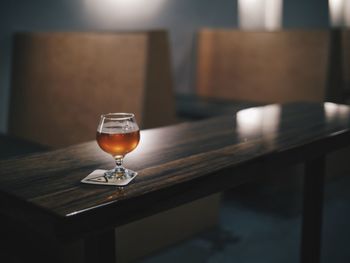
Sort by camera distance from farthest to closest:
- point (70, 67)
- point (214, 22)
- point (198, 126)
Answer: point (214, 22) < point (70, 67) < point (198, 126)

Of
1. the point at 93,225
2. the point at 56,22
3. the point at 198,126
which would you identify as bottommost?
the point at 93,225

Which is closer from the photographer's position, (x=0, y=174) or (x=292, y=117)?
(x=0, y=174)

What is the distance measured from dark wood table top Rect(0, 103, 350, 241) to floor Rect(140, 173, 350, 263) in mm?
664

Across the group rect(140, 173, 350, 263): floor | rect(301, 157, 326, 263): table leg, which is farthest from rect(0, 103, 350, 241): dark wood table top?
rect(140, 173, 350, 263): floor

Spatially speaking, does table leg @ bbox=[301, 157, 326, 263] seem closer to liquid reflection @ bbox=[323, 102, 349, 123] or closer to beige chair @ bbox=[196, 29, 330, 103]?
liquid reflection @ bbox=[323, 102, 349, 123]

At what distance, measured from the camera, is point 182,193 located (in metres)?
1.27

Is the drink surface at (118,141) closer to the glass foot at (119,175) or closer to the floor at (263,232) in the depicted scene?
the glass foot at (119,175)

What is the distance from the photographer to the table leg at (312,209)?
199 centimetres

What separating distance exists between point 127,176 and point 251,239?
1418 millimetres

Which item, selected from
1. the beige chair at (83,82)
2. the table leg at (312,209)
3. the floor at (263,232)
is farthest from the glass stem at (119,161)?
the beige chair at (83,82)

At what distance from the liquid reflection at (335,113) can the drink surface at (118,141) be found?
1109mm

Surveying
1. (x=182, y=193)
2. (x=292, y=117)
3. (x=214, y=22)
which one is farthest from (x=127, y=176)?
(x=214, y=22)

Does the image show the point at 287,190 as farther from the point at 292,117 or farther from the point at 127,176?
the point at 127,176

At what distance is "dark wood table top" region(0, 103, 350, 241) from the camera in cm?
110
